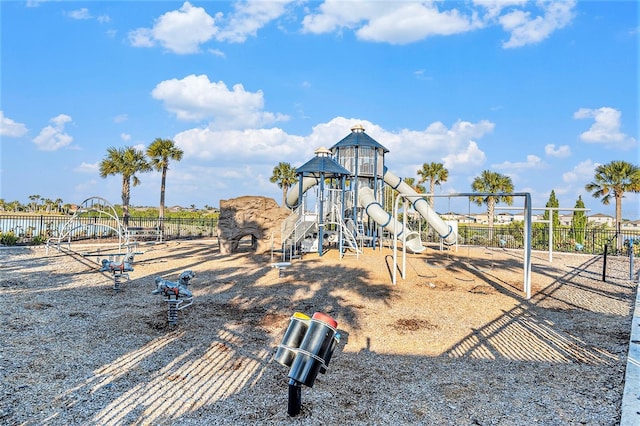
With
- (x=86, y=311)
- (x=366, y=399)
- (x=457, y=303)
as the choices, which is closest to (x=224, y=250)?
(x=86, y=311)

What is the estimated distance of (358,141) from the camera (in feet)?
66.3

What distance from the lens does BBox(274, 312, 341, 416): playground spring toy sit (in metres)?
3.49

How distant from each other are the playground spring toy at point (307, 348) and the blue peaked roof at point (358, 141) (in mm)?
17262

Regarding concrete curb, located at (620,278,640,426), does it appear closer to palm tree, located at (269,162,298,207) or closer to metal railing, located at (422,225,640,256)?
metal railing, located at (422,225,640,256)

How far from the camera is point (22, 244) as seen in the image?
19.3 metres

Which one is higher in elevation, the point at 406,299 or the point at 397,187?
the point at 397,187

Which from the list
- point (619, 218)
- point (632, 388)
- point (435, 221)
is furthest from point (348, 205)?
point (619, 218)

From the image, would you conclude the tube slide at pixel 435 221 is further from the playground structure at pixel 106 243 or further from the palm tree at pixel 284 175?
the palm tree at pixel 284 175

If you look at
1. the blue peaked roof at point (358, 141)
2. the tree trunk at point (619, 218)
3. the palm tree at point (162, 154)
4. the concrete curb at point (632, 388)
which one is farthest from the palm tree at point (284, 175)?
the concrete curb at point (632, 388)

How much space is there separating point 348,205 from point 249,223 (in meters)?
5.50

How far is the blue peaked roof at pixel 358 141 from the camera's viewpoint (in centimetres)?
2014

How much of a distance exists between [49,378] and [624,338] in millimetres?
8412

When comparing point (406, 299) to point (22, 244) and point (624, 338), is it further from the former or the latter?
point (22, 244)

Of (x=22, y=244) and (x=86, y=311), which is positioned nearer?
(x=86, y=311)
